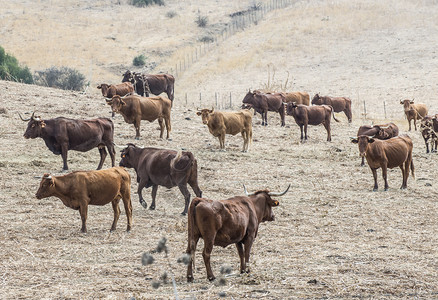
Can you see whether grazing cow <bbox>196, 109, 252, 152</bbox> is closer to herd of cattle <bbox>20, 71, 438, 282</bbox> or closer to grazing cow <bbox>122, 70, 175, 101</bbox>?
herd of cattle <bbox>20, 71, 438, 282</bbox>

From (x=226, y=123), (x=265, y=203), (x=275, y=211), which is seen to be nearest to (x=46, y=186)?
(x=265, y=203)

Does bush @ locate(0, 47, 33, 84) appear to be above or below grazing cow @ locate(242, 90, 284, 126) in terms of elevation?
above

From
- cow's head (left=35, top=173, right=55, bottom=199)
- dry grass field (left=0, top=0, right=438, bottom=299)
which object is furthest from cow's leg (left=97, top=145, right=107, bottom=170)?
cow's head (left=35, top=173, right=55, bottom=199)

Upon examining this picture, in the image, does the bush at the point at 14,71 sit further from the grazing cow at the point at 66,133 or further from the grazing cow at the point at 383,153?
the grazing cow at the point at 383,153

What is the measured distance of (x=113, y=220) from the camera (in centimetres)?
1227

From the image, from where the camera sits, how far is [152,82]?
2773cm

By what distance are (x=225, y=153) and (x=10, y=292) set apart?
12121 mm

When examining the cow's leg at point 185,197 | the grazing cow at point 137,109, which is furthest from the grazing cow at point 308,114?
the cow's leg at point 185,197

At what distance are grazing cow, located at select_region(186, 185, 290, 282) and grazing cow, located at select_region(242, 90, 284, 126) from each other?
17028 millimetres

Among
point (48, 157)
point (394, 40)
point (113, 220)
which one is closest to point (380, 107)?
point (394, 40)

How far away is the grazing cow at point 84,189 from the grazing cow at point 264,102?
14999 millimetres

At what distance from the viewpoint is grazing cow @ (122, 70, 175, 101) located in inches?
1071

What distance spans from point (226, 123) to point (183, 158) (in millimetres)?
7300

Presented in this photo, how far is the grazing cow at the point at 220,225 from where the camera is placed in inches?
328
